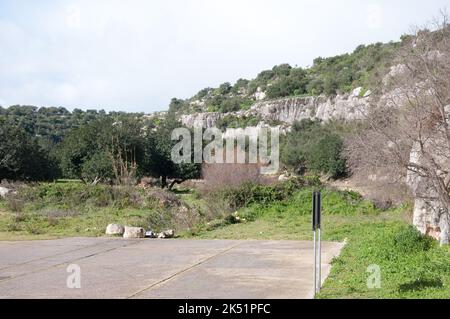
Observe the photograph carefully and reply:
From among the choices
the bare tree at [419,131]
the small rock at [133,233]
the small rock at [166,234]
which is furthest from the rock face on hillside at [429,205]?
the small rock at [133,233]

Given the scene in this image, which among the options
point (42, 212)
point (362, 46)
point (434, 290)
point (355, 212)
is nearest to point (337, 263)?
point (434, 290)

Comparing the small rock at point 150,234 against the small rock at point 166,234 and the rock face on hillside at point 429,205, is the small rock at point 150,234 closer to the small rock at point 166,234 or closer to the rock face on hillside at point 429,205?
the small rock at point 166,234

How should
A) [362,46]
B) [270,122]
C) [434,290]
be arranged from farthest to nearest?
[362,46] → [270,122] → [434,290]

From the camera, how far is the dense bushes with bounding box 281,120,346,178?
4666cm

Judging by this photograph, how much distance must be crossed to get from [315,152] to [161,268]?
3878 cm

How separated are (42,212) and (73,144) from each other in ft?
63.2

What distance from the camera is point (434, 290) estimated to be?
27.4 ft

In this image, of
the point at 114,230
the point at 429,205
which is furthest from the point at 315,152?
the point at 429,205

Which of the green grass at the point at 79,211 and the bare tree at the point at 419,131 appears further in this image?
the green grass at the point at 79,211

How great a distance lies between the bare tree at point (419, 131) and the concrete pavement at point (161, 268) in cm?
273

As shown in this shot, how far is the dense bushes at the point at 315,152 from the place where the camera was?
46656mm

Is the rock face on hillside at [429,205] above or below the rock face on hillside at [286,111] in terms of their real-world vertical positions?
below

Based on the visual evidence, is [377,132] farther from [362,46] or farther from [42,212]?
[362,46]

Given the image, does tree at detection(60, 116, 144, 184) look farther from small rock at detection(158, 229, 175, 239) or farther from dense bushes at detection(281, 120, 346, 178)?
small rock at detection(158, 229, 175, 239)
